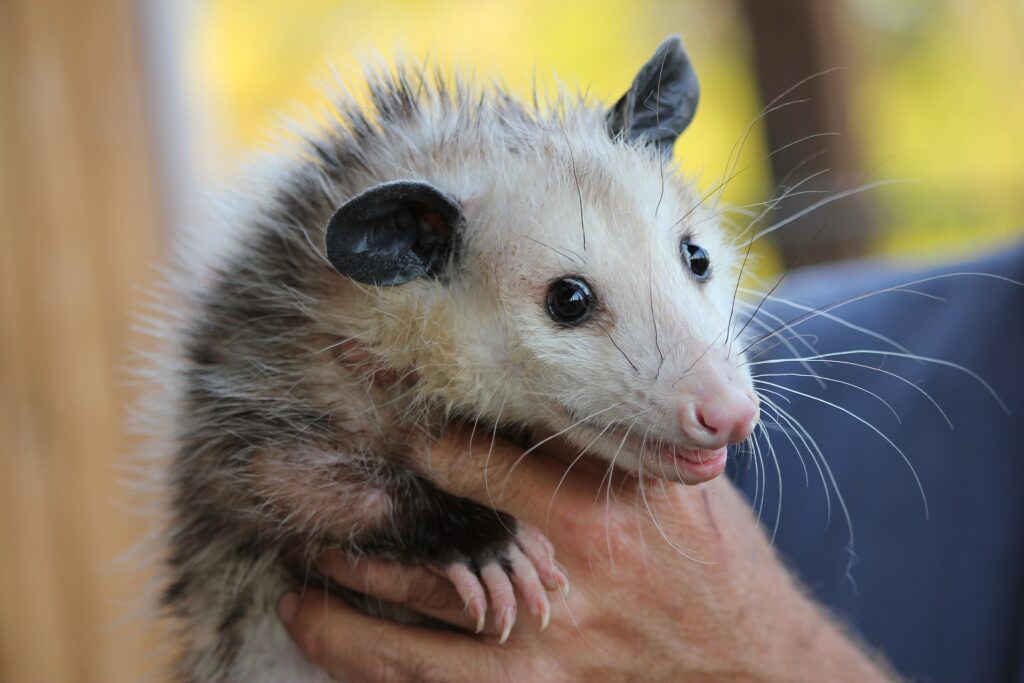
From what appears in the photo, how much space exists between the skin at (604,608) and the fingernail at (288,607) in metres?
0.08

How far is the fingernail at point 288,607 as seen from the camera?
1529 mm

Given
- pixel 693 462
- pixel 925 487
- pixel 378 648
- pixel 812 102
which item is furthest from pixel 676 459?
pixel 812 102

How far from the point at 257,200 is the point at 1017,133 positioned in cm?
408

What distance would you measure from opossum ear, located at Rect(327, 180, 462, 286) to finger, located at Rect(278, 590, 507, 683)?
56 centimetres

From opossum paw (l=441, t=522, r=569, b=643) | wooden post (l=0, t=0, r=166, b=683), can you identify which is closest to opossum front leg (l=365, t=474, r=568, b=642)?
opossum paw (l=441, t=522, r=569, b=643)

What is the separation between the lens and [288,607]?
1.54 meters

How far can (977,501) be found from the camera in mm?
1821

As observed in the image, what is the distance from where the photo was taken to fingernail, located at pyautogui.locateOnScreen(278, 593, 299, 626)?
153cm

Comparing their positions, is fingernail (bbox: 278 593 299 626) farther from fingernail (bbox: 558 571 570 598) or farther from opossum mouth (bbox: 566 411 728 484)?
opossum mouth (bbox: 566 411 728 484)

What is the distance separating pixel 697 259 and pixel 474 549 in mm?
564

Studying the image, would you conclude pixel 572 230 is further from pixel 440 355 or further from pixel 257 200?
pixel 257 200

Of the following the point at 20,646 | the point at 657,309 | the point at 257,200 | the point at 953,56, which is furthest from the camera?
the point at 953,56

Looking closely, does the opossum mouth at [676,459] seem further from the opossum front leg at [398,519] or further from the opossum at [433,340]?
the opossum front leg at [398,519]

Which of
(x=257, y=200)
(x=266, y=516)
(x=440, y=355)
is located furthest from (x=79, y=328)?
(x=440, y=355)
